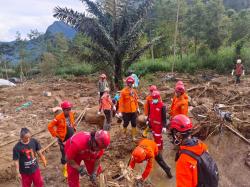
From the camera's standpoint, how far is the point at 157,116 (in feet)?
20.2

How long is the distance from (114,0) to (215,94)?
5823mm

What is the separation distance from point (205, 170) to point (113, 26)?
35.6ft

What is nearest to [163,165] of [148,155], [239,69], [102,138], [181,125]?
[148,155]

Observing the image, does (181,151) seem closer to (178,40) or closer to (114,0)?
(114,0)

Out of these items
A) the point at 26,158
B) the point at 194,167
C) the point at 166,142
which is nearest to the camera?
the point at 194,167

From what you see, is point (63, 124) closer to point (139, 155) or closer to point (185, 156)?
point (139, 155)

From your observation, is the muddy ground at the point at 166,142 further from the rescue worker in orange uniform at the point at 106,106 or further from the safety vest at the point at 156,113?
the safety vest at the point at 156,113

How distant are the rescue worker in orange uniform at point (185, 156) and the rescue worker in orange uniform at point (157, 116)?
119 inches

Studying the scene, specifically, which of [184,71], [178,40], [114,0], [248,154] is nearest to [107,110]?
[248,154]

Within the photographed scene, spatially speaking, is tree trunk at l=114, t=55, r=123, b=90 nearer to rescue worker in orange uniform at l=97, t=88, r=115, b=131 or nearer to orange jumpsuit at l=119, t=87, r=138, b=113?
rescue worker in orange uniform at l=97, t=88, r=115, b=131

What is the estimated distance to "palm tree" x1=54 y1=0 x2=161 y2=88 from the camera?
12.5 metres

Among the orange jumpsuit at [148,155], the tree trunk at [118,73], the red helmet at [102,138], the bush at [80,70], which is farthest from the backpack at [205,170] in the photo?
the bush at [80,70]

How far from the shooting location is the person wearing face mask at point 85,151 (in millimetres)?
3629

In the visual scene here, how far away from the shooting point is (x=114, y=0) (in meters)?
12.7
